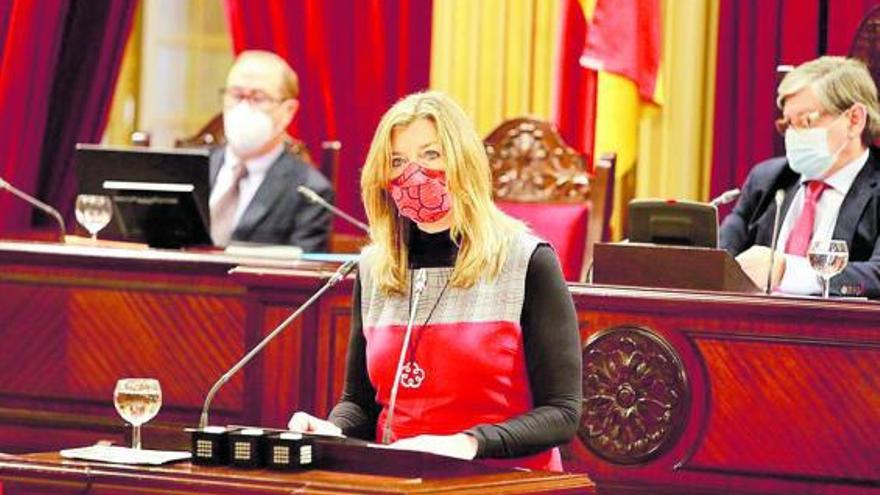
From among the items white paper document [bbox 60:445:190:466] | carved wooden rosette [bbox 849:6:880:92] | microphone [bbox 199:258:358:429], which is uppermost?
carved wooden rosette [bbox 849:6:880:92]

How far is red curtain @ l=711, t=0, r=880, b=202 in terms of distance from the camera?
657 centimetres

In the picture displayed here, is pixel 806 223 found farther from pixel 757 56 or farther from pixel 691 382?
pixel 757 56

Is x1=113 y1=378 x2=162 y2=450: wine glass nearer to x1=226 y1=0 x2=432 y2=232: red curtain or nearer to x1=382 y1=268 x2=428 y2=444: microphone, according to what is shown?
x1=382 y1=268 x2=428 y2=444: microphone

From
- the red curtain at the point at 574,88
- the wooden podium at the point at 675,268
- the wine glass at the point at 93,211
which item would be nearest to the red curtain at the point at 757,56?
the red curtain at the point at 574,88

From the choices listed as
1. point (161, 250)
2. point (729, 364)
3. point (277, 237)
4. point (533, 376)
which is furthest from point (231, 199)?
point (533, 376)

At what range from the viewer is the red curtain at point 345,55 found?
7.33 metres

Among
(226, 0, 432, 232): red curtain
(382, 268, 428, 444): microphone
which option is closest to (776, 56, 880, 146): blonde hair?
(226, 0, 432, 232): red curtain

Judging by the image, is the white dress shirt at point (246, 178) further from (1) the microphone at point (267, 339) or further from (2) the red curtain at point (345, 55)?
(1) the microphone at point (267, 339)

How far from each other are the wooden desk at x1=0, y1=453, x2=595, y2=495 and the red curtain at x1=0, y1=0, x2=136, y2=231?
4.72 m

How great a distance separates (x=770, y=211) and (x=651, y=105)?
45.6 inches

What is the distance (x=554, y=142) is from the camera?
6273 mm

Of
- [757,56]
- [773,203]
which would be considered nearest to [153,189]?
[773,203]

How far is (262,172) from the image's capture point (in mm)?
6594

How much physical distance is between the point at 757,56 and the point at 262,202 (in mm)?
1893
